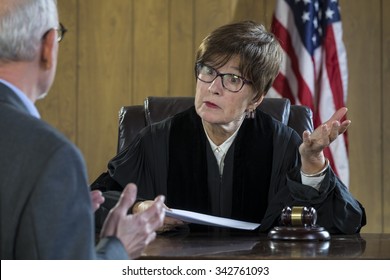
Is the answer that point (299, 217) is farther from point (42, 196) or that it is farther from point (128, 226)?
point (42, 196)

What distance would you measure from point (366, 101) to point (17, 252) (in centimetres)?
331

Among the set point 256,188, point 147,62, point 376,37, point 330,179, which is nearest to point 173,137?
point 256,188

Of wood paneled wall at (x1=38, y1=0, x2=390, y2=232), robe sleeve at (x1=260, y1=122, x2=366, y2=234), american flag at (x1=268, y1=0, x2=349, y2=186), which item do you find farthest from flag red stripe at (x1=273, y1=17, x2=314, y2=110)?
robe sleeve at (x1=260, y1=122, x2=366, y2=234)

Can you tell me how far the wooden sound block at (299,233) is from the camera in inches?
81.6

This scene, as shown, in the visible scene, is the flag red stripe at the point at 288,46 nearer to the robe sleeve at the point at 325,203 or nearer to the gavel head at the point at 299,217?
the robe sleeve at the point at 325,203

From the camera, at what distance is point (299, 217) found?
2.09 metres

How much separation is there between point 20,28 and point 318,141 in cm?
121

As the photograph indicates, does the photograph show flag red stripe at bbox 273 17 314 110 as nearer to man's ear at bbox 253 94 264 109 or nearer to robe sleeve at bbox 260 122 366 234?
man's ear at bbox 253 94 264 109

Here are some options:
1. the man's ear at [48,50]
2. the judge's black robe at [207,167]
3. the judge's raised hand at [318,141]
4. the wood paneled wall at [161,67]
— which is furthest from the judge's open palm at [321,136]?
the wood paneled wall at [161,67]

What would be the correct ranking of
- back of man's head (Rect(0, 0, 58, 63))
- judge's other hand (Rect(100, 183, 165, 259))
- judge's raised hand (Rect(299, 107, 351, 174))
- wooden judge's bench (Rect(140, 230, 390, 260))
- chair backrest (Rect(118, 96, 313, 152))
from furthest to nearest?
chair backrest (Rect(118, 96, 313, 152))
judge's raised hand (Rect(299, 107, 351, 174))
wooden judge's bench (Rect(140, 230, 390, 260))
judge's other hand (Rect(100, 183, 165, 259))
back of man's head (Rect(0, 0, 58, 63))

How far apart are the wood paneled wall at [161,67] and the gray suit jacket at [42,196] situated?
311 cm

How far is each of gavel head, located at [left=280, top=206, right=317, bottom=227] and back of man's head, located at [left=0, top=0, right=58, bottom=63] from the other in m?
1.04

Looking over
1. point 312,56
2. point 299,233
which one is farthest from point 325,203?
point 312,56

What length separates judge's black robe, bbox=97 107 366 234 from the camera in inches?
106
